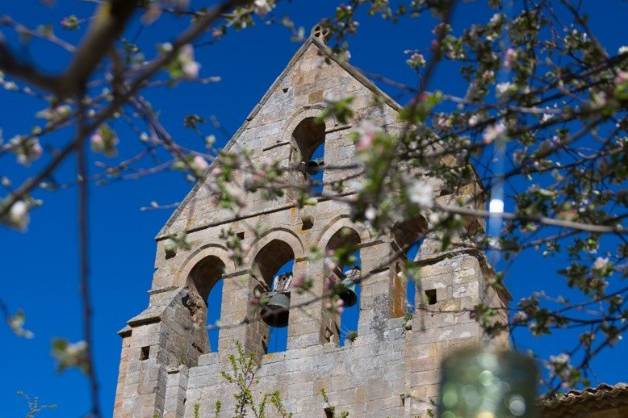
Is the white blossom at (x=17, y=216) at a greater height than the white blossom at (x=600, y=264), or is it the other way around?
the white blossom at (x=600, y=264)

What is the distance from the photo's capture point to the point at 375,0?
316 inches

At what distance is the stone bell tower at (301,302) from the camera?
37.9 feet

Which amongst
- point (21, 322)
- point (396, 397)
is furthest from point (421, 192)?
point (396, 397)

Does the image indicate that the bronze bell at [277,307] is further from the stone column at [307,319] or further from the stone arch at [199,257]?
the stone arch at [199,257]

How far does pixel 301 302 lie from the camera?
12.5 metres

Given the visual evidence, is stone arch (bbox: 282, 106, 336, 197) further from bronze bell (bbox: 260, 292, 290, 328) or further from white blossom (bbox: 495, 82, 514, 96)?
white blossom (bbox: 495, 82, 514, 96)

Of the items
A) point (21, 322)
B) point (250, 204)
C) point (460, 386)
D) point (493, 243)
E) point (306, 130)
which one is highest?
point (306, 130)

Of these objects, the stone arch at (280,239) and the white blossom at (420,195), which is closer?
the white blossom at (420,195)

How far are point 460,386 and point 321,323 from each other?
347 inches

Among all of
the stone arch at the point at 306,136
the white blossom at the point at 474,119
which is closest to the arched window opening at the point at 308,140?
the stone arch at the point at 306,136

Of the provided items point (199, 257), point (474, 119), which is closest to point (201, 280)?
point (199, 257)

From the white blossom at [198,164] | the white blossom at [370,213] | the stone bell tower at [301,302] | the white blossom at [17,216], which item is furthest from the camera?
the stone bell tower at [301,302]

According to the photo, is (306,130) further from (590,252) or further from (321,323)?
(590,252)

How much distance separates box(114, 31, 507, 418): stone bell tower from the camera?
37.9 feet
